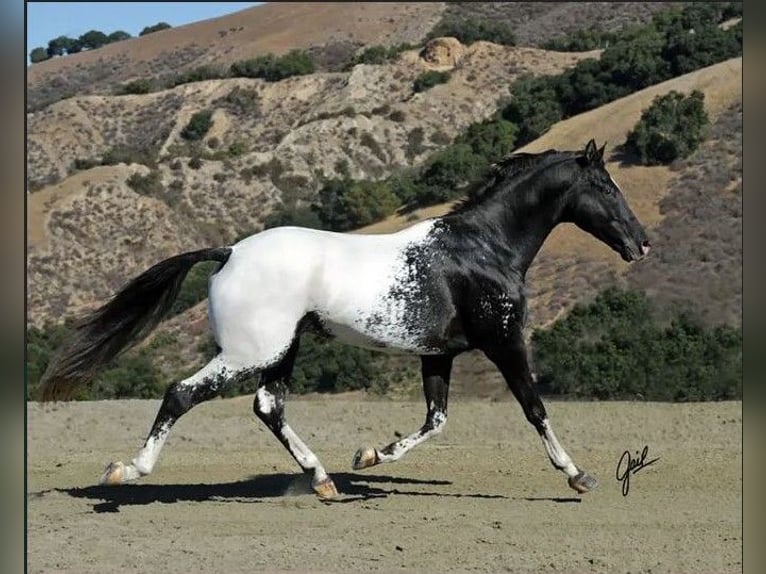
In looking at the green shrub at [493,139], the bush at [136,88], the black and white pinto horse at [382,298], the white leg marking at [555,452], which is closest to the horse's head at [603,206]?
the black and white pinto horse at [382,298]

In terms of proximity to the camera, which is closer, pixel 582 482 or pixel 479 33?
pixel 582 482

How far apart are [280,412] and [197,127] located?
58766mm

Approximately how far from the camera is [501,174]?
921 centimetres

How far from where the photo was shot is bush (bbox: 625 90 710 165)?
3912cm

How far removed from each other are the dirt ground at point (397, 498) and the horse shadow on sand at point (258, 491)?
23 millimetres

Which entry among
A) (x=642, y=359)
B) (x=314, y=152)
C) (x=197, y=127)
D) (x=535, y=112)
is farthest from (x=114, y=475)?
(x=197, y=127)

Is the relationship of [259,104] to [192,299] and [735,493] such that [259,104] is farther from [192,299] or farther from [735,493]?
[735,493]

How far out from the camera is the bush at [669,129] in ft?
128

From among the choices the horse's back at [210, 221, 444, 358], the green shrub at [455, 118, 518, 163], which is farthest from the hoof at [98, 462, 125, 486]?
the green shrub at [455, 118, 518, 163]

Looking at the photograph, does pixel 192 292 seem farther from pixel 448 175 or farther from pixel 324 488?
pixel 324 488

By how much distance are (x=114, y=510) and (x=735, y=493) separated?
460 centimetres

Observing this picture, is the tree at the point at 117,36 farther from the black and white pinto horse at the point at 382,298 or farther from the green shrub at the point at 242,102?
the black and white pinto horse at the point at 382,298

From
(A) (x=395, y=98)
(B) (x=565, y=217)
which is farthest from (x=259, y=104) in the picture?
(B) (x=565, y=217)
